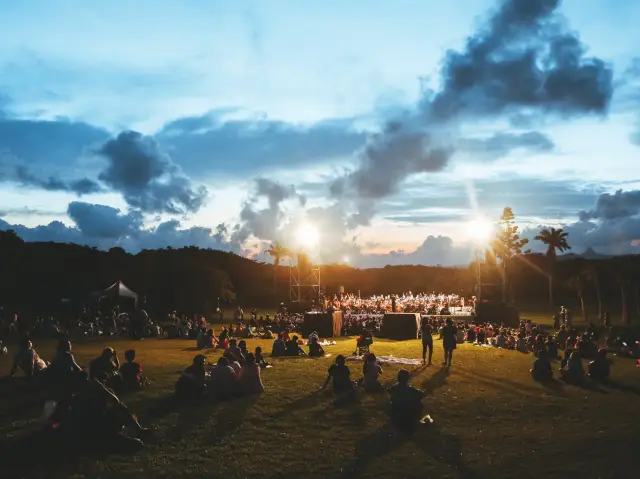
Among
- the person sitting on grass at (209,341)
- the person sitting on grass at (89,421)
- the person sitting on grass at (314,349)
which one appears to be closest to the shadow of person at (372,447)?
the person sitting on grass at (89,421)

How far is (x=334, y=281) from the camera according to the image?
110750 mm

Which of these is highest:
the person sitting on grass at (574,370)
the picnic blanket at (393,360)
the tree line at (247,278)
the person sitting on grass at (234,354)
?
the tree line at (247,278)

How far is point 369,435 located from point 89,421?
206 inches

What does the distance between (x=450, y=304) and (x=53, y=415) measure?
A: 46987 mm

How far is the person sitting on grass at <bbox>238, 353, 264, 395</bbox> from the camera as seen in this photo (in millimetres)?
14664

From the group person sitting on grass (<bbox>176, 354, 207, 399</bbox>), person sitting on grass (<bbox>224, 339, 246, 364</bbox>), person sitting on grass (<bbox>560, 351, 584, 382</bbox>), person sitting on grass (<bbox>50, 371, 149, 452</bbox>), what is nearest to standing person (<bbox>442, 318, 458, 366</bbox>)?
person sitting on grass (<bbox>560, 351, 584, 382</bbox>)

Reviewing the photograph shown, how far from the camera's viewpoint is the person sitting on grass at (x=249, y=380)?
48.1ft

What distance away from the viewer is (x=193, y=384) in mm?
14070

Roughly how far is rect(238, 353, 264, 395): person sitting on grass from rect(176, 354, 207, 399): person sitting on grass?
3.37 ft

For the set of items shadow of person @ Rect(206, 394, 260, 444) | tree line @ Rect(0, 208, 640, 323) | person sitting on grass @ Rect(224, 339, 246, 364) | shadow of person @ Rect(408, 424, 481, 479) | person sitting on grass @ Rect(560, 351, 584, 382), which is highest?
tree line @ Rect(0, 208, 640, 323)

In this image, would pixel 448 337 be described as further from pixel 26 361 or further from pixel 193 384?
pixel 26 361

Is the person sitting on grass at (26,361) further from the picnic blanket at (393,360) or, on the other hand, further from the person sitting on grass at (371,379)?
the picnic blanket at (393,360)

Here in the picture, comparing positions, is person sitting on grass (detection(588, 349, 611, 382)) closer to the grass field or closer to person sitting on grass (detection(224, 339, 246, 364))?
the grass field

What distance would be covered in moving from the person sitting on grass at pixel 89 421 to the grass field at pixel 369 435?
1.55ft
